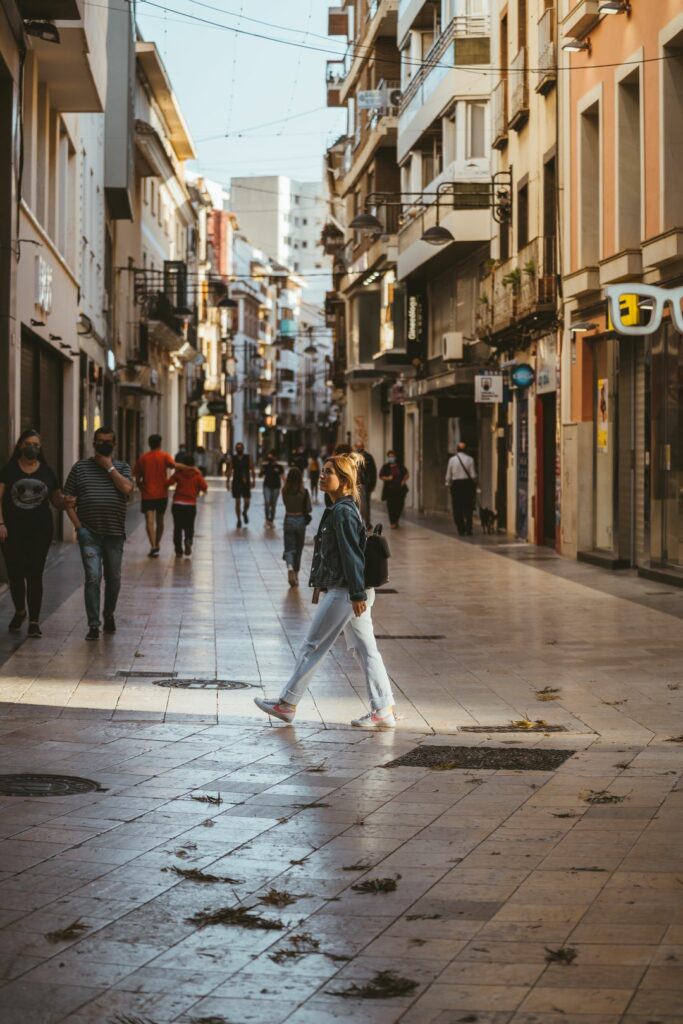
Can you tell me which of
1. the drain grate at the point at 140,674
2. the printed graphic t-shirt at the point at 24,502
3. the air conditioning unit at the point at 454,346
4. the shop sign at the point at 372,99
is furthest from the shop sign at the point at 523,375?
the shop sign at the point at 372,99

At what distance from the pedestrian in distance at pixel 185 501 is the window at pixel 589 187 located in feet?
22.3

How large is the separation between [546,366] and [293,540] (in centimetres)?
894

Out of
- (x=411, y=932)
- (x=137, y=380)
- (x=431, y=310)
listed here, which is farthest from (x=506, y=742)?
(x=137, y=380)

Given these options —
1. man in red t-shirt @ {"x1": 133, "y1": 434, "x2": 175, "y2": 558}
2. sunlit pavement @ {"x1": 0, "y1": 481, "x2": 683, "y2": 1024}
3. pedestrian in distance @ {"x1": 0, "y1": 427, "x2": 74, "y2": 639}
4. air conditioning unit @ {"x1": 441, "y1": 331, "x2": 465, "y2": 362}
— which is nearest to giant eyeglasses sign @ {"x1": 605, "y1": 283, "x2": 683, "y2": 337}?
sunlit pavement @ {"x1": 0, "y1": 481, "x2": 683, "y2": 1024}

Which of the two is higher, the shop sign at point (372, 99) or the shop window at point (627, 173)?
the shop sign at point (372, 99)

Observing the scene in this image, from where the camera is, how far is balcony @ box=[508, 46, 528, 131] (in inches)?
1170

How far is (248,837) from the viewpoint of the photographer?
6879mm

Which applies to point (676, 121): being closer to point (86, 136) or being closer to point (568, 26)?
point (568, 26)

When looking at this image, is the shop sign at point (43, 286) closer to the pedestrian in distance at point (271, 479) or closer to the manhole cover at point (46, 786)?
the pedestrian in distance at point (271, 479)

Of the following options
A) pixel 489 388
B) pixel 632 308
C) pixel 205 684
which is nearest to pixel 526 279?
pixel 489 388

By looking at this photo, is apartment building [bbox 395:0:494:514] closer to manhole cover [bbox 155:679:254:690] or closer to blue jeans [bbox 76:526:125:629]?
blue jeans [bbox 76:526:125:629]

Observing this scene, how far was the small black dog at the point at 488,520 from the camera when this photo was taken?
32.0 m

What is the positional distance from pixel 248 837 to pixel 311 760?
6.49 feet

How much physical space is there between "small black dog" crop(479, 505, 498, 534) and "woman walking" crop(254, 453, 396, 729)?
21.8m
